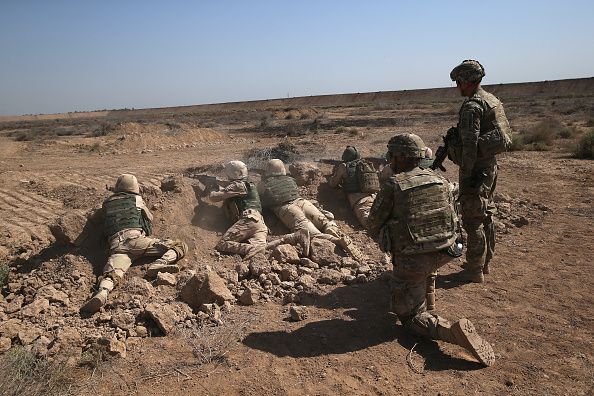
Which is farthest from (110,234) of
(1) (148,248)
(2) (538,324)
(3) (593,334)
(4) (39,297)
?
(3) (593,334)

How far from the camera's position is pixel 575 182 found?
31.4 feet

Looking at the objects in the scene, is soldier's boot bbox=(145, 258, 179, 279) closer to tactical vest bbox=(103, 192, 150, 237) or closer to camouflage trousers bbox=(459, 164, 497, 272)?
tactical vest bbox=(103, 192, 150, 237)

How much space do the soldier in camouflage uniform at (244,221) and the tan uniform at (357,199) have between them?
158cm

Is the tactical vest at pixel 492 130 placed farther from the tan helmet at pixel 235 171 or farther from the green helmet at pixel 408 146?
the tan helmet at pixel 235 171

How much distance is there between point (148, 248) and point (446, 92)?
62.1 metres

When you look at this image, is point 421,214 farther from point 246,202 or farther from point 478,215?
point 246,202

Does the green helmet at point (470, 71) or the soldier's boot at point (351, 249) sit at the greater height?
the green helmet at point (470, 71)

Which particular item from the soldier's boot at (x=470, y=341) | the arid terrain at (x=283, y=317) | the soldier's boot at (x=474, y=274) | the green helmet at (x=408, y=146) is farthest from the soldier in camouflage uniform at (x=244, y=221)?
A: the soldier's boot at (x=470, y=341)

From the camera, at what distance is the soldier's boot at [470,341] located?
342 cm

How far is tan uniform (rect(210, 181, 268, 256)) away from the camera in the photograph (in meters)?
5.90

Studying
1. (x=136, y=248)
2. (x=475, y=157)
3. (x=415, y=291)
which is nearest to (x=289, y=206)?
(x=136, y=248)

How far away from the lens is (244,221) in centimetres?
621

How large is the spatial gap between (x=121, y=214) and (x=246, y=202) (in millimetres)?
1621

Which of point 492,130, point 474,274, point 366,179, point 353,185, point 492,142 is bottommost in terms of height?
point 474,274
